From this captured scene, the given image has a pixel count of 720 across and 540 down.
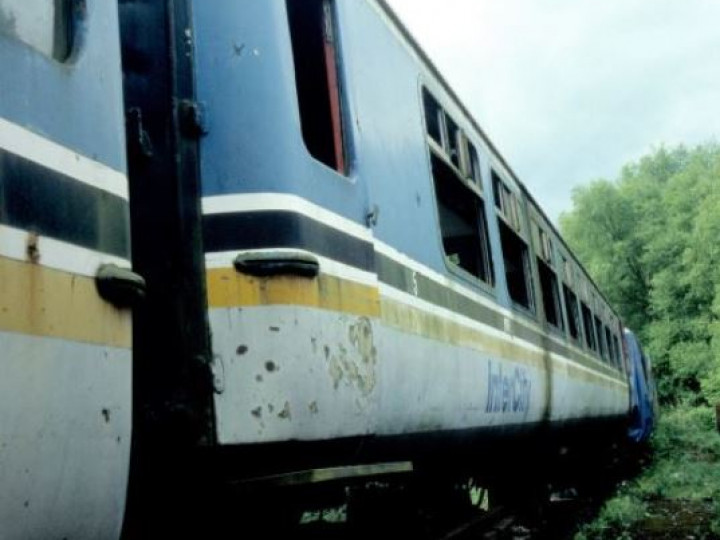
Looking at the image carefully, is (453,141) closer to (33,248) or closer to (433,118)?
(433,118)

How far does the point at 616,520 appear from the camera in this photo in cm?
784

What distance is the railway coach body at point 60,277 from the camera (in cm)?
165

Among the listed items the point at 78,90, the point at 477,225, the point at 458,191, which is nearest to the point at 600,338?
the point at 477,225

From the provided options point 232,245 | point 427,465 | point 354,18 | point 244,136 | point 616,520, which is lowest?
point 616,520

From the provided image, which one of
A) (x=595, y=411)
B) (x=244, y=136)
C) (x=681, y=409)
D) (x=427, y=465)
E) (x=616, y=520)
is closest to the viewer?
(x=244, y=136)

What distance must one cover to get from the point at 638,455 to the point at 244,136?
15.4m

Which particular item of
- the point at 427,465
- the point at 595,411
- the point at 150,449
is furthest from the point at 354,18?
the point at 595,411

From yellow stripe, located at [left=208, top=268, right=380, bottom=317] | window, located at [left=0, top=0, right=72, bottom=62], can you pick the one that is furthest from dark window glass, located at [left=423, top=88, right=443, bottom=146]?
window, located at [left=0, top=0, right=72, bottom=62]

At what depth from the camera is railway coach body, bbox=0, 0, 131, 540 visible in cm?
165

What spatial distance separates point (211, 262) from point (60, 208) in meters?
0.75

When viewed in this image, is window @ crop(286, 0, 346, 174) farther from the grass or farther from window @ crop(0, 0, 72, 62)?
the grass

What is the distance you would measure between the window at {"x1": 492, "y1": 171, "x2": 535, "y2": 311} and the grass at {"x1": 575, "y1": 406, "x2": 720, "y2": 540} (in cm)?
203

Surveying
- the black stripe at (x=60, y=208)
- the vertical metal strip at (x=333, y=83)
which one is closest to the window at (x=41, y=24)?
the black stripe at (x=60, y=208)

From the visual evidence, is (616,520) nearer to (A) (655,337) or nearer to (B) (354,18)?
(B) (354,18)
